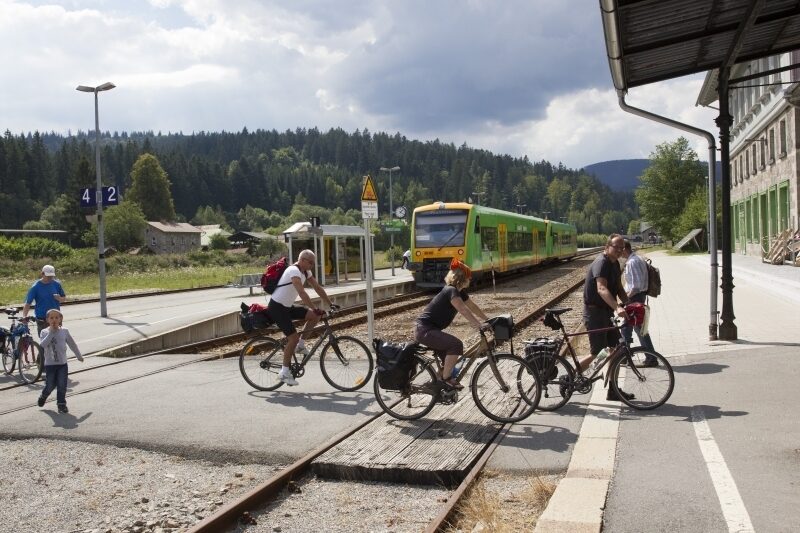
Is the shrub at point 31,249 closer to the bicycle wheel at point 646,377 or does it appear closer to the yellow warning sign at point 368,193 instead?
the yellow warning sign at point 368,193

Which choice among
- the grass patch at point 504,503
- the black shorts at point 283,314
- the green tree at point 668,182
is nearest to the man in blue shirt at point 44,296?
the black shorts at point 283,314

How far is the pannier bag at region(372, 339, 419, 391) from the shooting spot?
7371 millimetres

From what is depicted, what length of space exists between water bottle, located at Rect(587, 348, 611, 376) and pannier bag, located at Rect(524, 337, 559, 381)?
0.51 metres

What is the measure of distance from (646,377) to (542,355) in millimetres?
991

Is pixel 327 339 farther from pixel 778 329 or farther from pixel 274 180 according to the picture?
pixel 274 180

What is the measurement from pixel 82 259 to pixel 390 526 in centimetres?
6205

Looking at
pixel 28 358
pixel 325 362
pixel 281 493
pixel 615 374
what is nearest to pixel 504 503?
pixel 281 493

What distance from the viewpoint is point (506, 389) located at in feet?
23.9

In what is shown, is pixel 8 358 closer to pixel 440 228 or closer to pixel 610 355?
pixel 610 355

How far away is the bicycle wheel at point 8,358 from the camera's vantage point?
37.7 feet

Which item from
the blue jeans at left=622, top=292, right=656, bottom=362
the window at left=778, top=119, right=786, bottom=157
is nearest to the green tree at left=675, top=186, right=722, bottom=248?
the window at left=778, top=119, right=786, bottom=157

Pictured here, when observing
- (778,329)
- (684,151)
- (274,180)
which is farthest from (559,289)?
(274,180)

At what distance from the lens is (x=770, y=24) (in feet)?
32.4

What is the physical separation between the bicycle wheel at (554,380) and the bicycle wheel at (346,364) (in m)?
2.35
